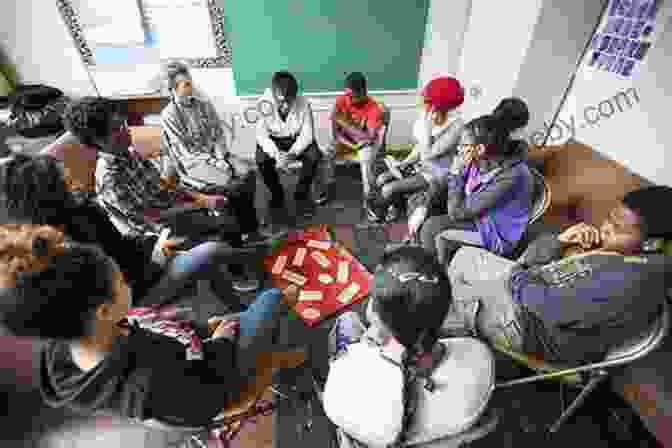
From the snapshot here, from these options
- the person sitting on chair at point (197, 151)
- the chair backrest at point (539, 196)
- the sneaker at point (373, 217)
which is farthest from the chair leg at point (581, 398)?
the person sitting on chair at point (197, 151)

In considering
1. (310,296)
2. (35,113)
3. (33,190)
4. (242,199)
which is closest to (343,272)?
(310,296)

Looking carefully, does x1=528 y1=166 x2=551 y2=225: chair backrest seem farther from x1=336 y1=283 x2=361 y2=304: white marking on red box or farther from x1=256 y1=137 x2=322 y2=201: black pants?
x1=256 y1=137 x2=322 y2=201: black pants

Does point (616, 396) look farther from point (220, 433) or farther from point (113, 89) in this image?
point (113, 89)

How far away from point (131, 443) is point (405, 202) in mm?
2720

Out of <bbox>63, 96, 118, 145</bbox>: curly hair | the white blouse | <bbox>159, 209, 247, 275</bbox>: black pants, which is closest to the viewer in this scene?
<bbox>63, 96, 118, 145</bbox>: curly hair

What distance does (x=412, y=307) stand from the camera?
845mm

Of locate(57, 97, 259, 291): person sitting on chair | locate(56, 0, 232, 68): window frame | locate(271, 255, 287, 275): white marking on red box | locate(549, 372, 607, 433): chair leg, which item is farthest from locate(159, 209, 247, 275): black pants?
locate(549, 372, 607, 433): chair leg

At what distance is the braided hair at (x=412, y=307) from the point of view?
33.3 inches

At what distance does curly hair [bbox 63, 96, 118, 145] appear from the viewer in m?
1.56

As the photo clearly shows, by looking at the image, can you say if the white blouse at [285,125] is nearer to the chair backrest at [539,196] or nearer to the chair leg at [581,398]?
the chair backrest at [539,196]

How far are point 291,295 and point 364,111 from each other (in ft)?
6.15

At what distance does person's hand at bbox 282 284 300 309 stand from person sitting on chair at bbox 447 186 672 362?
1.18 meters

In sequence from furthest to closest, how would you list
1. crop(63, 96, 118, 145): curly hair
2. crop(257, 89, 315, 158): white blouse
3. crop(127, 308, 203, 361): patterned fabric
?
1. crop(257, 89, 315, 158): white blouse
2. crop(63, 96, 118, 145): curly hair
3. crop(127, 308, 203, 361): patterned fabric

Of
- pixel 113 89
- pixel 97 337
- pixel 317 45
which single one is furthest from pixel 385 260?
pixel 113 89
